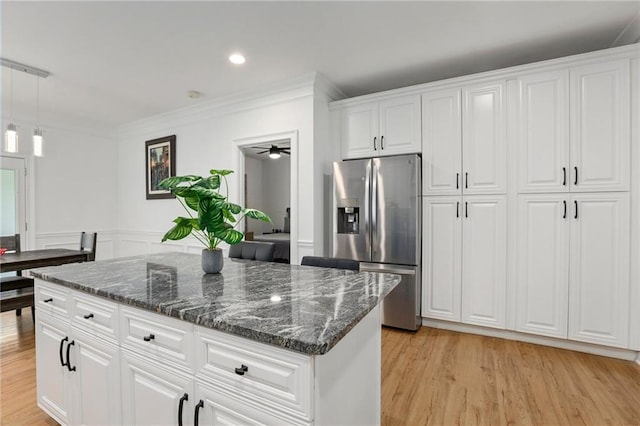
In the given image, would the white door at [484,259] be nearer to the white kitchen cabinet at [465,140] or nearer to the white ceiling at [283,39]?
the white kitchen cabinet at [465,140]

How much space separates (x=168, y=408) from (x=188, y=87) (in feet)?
11.2

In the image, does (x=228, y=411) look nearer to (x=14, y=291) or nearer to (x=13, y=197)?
(x=14, y=291)

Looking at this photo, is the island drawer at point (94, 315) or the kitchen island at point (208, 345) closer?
the kitchen island at point (208, 345)

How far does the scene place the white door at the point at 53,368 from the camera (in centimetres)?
160

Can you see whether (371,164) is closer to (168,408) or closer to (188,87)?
(188,87)

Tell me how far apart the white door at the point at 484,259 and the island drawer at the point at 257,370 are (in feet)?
8.44

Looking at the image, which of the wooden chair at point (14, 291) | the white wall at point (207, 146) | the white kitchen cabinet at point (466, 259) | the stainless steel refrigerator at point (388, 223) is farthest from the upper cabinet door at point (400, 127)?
the wooden chair at point (14, 291)

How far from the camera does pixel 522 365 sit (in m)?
2.39

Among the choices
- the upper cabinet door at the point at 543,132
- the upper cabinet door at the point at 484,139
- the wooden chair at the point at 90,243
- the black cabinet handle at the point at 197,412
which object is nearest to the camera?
the black cabinet handle at the point at 197,412

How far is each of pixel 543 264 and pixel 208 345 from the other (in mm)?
2859

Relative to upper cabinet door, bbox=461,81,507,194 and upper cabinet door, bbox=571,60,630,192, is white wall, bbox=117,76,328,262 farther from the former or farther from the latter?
upper cabinet door, bbox=571,60,630,192

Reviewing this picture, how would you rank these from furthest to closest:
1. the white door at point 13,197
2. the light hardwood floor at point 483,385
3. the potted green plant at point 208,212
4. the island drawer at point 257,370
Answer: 1. the white door at point 13,197
2. the light hardwood floor at point 483,385
3. the potted green plant at point 208,212
4. the island drawer at point 257,370

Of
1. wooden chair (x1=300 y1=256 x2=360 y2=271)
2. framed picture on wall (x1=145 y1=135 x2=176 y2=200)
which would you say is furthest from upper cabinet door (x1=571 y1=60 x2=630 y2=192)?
framed picture on wall (x1=145 y1=135 x2=176 y2=200)

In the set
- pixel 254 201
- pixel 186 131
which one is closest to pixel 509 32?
pixel 186 131
